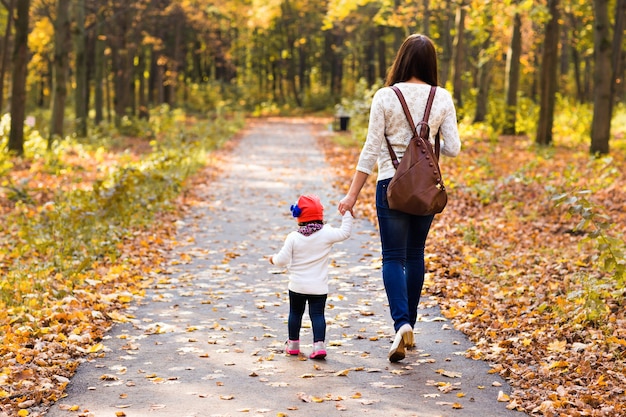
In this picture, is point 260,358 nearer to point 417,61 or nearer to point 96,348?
point 96,348

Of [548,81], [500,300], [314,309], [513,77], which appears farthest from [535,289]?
[513,77]

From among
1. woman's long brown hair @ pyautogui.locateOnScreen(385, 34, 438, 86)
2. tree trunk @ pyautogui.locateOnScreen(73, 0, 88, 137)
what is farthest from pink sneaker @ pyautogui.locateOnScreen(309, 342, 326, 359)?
tree trunk @ pyautogui.locateOnScreen(73, 0, 88, 137)

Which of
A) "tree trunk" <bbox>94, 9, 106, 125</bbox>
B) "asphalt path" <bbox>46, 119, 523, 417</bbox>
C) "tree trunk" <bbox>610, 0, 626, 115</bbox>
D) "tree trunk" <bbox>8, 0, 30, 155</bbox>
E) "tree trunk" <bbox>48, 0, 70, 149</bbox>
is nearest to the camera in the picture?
"asphalt path" <bbox>46, 119, 523, 417</bbox>

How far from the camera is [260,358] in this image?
593 centimetres

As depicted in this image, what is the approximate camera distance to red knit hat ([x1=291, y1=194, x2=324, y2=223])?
18.9 feet

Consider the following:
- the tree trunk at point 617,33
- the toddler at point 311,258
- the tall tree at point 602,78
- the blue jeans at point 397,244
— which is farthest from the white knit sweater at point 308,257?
the tree trunk at point 617,33

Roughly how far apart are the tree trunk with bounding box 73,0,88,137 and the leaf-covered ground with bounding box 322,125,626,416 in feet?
45.9

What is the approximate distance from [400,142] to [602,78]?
1346cm

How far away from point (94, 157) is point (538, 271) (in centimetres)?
1590

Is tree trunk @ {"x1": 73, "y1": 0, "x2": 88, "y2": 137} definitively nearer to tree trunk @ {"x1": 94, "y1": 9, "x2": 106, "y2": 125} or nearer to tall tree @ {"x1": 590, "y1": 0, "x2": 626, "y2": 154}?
tree trunk @ {"x1": 94, "y1": 9, "x2": 106, "y2": 125}

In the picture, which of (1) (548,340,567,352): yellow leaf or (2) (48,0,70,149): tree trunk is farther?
(2) (48,0,70,149): tree trunk

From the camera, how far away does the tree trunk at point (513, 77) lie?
79.2ft

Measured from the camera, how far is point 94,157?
71.5ft

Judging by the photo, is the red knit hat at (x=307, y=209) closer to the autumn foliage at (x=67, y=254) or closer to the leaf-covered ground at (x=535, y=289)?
the leaf-covered ground at (x=535, y=289)
